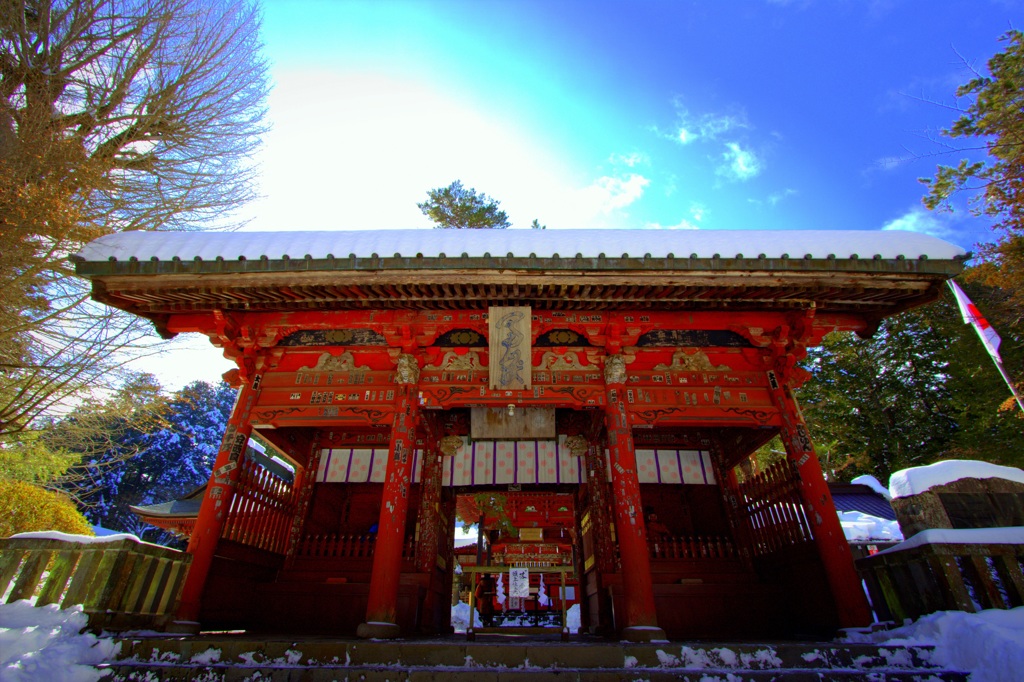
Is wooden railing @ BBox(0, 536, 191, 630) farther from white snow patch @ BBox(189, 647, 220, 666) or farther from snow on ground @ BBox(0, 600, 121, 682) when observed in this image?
white snow patch @ BBox(189, 647, 220, 666)

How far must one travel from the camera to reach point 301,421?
7.65 meters

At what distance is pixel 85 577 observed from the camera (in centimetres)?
483

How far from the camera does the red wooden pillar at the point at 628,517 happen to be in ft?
19.7

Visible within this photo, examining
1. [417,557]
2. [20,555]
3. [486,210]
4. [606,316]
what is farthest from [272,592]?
[486,210]

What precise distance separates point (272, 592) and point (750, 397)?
338 inches

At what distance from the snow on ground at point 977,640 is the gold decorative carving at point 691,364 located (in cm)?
396

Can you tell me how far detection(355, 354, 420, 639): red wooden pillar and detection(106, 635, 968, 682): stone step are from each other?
1561mm

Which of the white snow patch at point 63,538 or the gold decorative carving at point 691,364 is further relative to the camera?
the gold decorative carving at point 691,364

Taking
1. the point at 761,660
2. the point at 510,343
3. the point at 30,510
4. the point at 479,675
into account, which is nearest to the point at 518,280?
the point at 510,343

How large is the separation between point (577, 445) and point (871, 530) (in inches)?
308

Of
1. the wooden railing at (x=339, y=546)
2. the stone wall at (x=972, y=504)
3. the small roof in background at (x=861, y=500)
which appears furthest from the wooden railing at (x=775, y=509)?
the small roof in background at (x=861, y=500)

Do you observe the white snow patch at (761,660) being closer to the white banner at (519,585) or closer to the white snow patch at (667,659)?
the white snow patch at (667,659)

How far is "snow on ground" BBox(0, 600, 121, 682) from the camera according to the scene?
12.4 ft

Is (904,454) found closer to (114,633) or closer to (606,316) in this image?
(606,316)
